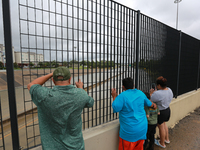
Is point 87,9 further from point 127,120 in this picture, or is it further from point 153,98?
point 153,98

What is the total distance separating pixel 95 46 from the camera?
2369 millimetres

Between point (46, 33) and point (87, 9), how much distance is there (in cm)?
93

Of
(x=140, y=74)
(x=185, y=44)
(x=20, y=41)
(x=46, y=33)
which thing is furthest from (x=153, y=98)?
(x=185, y=44)

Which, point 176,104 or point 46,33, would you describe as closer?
point 46,33

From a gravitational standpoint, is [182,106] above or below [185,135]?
above

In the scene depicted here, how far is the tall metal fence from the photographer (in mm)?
1731

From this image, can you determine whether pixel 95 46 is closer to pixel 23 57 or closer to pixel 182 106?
pixel 23 57

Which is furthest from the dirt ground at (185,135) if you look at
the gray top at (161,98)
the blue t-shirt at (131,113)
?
the blue t-shirt at (131,113)

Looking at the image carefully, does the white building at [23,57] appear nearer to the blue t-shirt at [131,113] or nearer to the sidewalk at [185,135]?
the blue t-shirt at [131,113]

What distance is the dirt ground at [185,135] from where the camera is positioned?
3.39m

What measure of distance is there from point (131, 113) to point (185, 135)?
3.08 metres

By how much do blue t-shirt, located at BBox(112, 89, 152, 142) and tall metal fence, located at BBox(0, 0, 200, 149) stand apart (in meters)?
0.49

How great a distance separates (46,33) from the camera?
1785 millimetres

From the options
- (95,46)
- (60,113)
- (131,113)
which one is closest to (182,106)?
(131,113)
